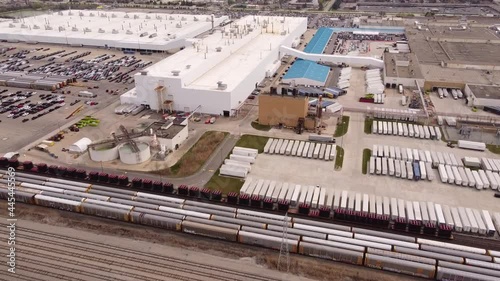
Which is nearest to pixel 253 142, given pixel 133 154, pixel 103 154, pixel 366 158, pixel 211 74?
pixel 366 158

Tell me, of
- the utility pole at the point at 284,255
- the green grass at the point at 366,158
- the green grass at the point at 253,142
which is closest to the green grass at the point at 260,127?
the green grass at the point at 253,142

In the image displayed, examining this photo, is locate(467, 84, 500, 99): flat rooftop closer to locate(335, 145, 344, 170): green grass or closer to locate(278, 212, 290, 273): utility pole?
locate(335, 145, 344, 170): green grass

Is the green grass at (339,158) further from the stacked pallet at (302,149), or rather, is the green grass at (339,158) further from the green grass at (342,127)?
the green grass at (342,127)

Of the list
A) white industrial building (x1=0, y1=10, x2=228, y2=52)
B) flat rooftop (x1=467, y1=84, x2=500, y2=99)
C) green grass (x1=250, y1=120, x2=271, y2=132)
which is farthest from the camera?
white industrial building (x1=0, y1=10, x2=228, y2=52)

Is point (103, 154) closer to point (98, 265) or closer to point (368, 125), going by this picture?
point (98, 265)

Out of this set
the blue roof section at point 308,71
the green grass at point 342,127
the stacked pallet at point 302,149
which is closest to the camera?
the stacked pallet at point 302,149

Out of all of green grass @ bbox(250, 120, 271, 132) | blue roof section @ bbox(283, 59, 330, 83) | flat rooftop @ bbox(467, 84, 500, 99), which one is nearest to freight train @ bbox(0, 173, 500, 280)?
green grass @ bbox(250, 120, 271, 132)

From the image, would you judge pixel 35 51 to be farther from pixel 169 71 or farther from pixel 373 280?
pixel 373 280
